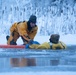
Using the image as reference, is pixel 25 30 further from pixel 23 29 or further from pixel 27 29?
pixel 27 29

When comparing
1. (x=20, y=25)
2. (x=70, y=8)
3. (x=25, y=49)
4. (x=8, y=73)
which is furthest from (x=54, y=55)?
(x=70, y=8)

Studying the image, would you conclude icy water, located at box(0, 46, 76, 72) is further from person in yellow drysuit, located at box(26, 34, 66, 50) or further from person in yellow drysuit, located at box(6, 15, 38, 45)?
person in yellow drysuit, located at box(6, 15, 38, 45)

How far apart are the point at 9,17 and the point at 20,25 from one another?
1872cm

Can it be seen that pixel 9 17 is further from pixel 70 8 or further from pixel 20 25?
pixel 20 25

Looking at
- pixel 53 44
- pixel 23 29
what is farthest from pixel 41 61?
pixel 23 29

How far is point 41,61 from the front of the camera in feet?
29.0

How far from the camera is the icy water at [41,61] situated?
24.6ft

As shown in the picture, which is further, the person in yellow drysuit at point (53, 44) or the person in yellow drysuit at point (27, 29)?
the person in yellow drysuit at point (27, 29)

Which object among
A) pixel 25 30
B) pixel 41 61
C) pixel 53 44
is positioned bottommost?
pixel 41 61

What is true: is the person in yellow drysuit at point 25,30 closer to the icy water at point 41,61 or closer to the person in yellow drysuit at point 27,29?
the person in yellow drysuit at point 27,29

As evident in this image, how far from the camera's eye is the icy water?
750 centimetres

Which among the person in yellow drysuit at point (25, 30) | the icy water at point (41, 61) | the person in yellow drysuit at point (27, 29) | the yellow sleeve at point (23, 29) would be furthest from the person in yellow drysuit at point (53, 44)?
the yellow sleeve at point (23, 29)

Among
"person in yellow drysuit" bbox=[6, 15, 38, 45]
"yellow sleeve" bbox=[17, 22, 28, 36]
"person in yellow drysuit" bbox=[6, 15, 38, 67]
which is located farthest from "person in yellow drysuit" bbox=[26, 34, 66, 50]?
"yellow sleeve" bbox=[17, 22, 28, 36]

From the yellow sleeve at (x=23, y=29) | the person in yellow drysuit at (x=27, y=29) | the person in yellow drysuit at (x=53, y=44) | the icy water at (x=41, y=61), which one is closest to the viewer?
the icy water at (x=41, y=61)
